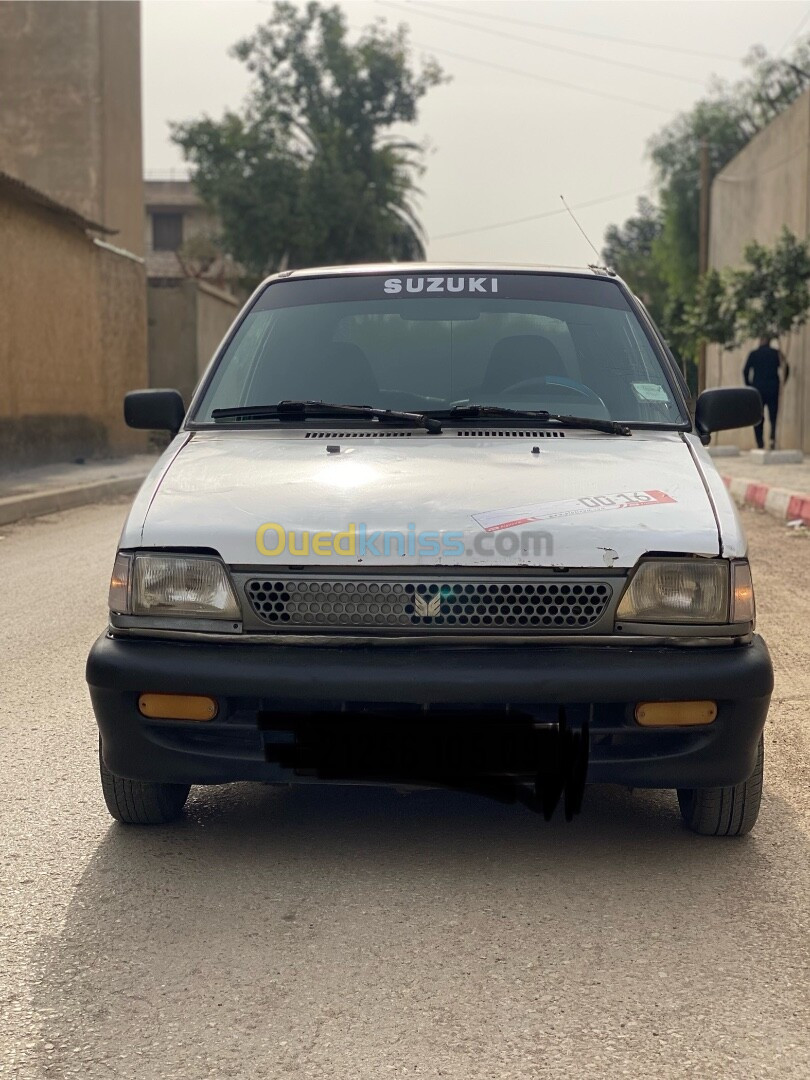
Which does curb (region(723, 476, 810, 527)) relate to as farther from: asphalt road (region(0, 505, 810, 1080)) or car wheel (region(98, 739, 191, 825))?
car wheel (region(98, 739, 191, 825))

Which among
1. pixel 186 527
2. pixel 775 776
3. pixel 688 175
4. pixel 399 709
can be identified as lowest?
pixel 775 776

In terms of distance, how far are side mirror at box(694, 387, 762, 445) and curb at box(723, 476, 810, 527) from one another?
8126 millimetres

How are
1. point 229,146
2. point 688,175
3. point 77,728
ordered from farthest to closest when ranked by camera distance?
point 688,175 < point 229,146 < point 77,728

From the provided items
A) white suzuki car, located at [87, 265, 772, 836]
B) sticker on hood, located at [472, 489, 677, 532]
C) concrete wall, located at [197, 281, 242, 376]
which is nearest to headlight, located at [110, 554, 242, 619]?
white suzuki car, located at [87, 265, 772, 836]

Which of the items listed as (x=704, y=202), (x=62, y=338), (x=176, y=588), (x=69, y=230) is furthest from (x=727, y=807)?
(x=704, y=202)

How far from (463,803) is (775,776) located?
110 cm

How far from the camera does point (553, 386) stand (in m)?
4.79

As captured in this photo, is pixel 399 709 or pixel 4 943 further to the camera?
pixel 399 709

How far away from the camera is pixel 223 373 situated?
16.4 ft

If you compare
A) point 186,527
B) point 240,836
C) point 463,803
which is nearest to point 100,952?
point 240,836

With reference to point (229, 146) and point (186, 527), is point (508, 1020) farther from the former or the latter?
point (229, 146)

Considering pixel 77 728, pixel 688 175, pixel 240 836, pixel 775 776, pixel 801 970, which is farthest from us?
pixel 688 175

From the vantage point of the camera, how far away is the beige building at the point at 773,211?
25.9m

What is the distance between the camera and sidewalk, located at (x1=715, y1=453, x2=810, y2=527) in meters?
13.9
